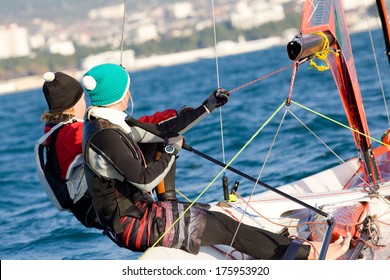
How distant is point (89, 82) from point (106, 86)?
0.08 metres

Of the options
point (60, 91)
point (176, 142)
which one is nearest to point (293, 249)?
point (176, 142)

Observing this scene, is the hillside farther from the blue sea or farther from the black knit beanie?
the black knit beanie

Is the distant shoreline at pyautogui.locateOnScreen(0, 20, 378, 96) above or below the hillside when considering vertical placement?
below

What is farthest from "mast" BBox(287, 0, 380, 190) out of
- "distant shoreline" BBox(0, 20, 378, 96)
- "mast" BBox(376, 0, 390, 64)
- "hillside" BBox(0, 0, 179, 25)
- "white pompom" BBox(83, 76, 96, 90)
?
"hillside" BBox(0, 0, 179, 25)

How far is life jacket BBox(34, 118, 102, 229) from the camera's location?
3.60m

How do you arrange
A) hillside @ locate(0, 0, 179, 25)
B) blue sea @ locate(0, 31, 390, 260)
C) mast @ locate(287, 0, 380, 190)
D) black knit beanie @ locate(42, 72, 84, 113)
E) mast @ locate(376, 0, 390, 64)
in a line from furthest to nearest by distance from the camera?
hillside @ locate(0, 0, 179, 25) < blue sea @ locate(0, 31, 390, 260) < mast @ locate(376, 0, 390, 64) < mast @ locate(287, 0, 380, 190) < black knit beanie @ locate(42, 72, 84, 113)

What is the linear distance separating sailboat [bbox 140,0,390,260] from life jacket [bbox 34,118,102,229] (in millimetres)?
382

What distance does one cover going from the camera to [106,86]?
3.45 meters

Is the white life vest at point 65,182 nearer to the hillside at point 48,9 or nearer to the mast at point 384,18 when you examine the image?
the mast at point 384,18

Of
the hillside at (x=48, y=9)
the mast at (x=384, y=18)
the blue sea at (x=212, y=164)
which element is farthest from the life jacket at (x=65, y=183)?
the hillside at (x=48, y=9)

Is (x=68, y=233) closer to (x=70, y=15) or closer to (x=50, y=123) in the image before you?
(x=50, y=123)

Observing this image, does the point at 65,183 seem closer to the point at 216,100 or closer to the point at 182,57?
the point at 216,100

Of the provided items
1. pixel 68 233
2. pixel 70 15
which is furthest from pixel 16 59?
pixel 68 233

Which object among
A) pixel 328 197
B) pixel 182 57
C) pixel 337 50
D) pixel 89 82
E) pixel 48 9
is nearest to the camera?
pixel 89 82
